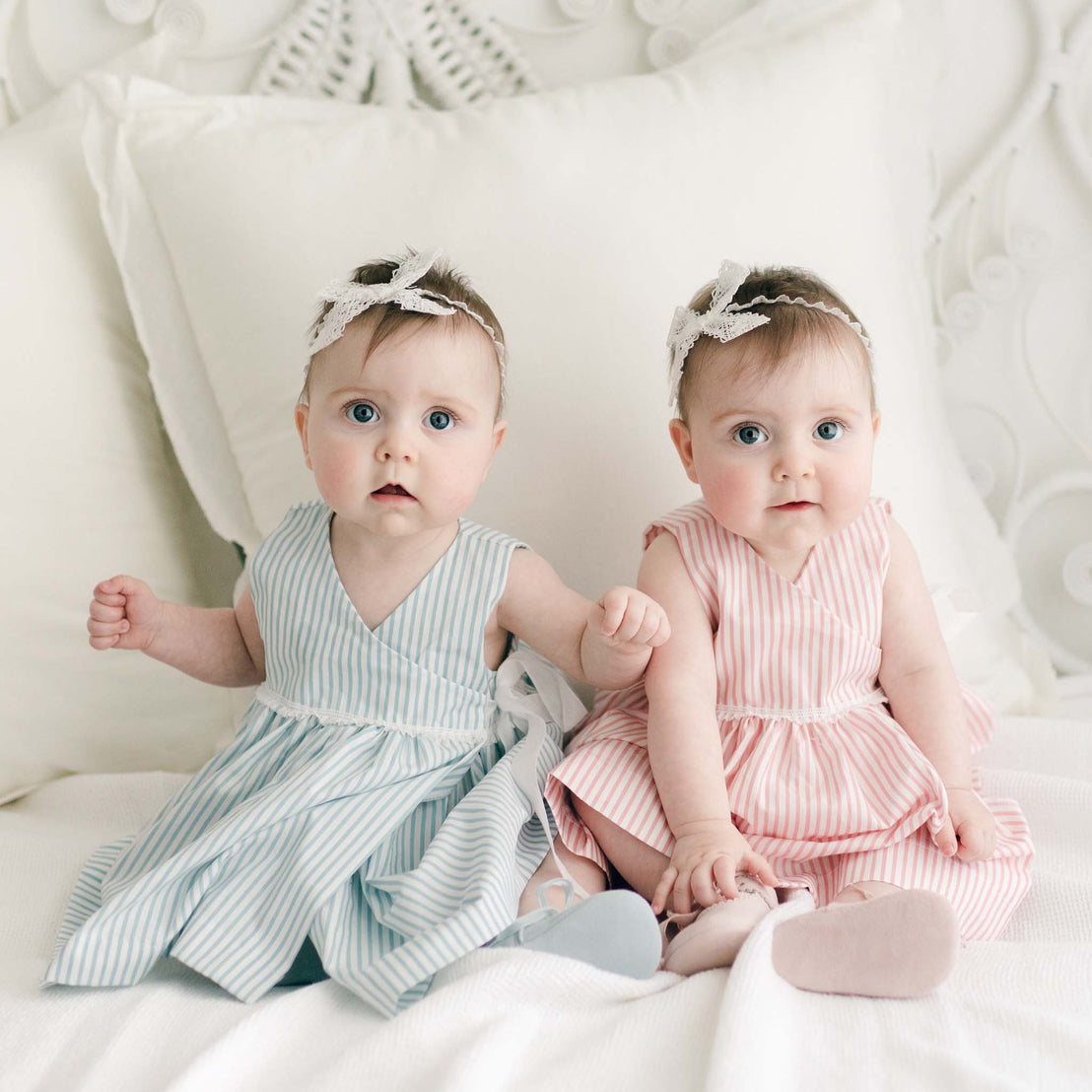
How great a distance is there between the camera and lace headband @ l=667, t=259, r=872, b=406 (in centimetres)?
106

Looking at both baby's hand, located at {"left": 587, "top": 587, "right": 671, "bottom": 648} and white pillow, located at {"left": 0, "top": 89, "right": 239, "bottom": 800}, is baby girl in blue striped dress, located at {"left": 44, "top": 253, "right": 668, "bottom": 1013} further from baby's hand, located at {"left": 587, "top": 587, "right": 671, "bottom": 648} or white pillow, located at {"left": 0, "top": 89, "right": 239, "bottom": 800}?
white pillow, located at {"left": 0, "top": 89, "right": 239, "bottom": 800}

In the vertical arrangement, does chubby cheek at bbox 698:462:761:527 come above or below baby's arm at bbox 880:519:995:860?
above

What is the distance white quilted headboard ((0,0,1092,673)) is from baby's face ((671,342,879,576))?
69 cm

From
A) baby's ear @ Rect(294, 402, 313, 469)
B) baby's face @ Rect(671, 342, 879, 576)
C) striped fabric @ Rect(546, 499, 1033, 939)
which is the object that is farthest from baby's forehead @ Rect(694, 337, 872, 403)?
baby's ear @ Rect(294, 402, 313, 469)

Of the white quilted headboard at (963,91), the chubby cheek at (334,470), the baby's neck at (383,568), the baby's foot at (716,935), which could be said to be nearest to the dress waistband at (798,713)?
the baby's foot at (716,935)

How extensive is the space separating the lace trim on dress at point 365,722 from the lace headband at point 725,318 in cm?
41

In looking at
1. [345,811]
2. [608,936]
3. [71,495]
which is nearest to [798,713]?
[608,936]

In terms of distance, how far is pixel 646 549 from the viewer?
1175 millimetres

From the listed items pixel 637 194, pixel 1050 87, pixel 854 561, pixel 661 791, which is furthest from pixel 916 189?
pixel 661 791

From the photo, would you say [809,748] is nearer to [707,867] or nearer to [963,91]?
[707,867]

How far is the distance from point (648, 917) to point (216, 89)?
50.0 inches

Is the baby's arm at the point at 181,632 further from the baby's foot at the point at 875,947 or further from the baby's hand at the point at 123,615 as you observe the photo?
the baby's foot at the point at 875,947

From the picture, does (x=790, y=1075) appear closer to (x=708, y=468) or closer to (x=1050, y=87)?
(x=708, y=468)

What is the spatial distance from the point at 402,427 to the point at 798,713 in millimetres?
474
